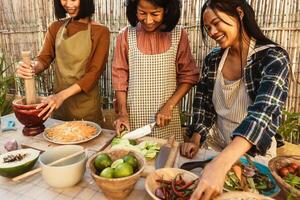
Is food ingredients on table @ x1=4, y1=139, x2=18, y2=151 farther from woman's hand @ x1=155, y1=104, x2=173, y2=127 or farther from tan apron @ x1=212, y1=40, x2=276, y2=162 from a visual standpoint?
tan apron @ x1=212, y1=40, x2=276, y2=162

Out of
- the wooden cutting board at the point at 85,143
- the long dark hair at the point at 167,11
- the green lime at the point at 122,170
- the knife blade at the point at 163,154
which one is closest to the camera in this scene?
the green lime at the point at 122,170

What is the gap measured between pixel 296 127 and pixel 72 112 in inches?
97.1

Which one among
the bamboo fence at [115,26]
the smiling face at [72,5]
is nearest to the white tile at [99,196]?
the smiling face at [72,5]

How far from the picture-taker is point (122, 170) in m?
1.13

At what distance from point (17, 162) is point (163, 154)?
763mm

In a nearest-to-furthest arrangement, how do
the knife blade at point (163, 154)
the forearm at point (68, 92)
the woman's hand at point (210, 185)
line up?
1. the woman's hand at point (210, 185)
2. the knife blade at point (163, 154)
3. the forearm at point (68, 92)

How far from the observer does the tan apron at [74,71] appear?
2.28 m

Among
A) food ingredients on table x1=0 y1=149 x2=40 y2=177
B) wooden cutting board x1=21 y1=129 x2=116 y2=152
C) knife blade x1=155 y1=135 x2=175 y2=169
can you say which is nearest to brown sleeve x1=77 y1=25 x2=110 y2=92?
wooden cutting board x1=21 y1=129 x2=116 y2=152

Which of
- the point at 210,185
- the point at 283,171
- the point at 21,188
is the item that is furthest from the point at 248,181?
the point at 21,188

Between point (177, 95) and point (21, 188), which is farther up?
point (177, 95)

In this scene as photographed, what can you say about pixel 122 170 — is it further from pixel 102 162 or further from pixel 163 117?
pixel 163 117

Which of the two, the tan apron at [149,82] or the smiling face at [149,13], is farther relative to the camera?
the tan apron at [149,82]

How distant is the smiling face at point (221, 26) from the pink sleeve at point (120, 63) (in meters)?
0.76

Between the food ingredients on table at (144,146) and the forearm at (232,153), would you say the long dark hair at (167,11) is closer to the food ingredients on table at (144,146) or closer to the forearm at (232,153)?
the food ingredients on table at (144,146)
